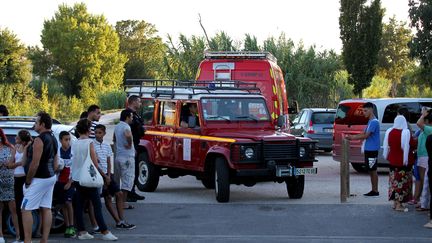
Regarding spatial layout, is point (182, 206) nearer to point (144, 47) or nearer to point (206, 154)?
point (206, 154)

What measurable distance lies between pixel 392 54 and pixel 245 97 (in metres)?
51.6

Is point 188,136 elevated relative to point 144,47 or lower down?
lower down

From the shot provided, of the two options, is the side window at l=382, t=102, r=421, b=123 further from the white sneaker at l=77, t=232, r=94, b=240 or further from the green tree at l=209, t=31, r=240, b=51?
the green tree at l=209, t=31, r=240, b=51

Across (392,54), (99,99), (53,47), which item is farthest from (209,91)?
(53,47)

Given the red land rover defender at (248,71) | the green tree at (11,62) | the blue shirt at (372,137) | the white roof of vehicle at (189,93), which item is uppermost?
the green tree at (11,62)

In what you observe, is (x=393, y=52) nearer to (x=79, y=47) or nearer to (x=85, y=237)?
(x=79, y=47)

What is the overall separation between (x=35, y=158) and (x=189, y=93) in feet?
20.5

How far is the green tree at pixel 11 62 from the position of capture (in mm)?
50500

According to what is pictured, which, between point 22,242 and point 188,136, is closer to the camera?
point 22,242

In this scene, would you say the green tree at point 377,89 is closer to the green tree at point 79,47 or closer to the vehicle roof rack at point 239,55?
the vehicle roof rack at point 239,55

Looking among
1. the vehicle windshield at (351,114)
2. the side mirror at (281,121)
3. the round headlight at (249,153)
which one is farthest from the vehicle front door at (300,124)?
the round headlight at (249,153)

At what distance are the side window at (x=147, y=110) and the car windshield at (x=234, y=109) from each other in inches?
68.1

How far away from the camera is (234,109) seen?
14.8 m

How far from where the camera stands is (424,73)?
32.6 meters
